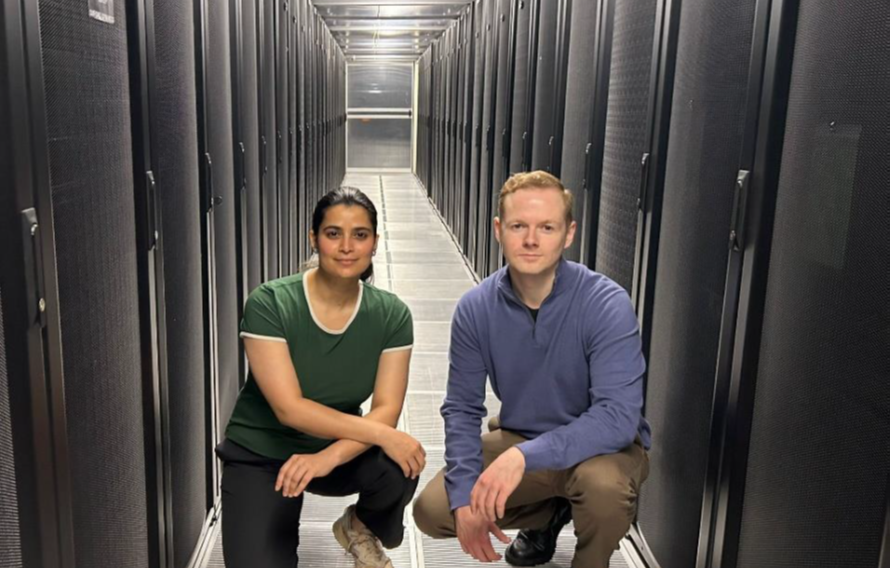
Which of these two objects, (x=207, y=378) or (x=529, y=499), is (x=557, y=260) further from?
(x=207, y=378)

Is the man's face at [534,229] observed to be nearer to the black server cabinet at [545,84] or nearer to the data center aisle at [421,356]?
the data center aisle at [421,356]

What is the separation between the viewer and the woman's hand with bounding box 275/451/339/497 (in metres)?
2.00

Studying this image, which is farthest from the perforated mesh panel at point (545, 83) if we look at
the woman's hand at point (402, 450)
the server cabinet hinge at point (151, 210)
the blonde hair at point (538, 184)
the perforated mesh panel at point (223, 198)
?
the server cabinet hinge at point (151, 210)

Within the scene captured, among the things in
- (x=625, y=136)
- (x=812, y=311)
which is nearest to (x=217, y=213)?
(x=625, y=136)

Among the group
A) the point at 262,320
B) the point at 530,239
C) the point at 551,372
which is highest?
the point at 530,239

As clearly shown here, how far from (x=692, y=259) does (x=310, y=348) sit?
102 centimetres

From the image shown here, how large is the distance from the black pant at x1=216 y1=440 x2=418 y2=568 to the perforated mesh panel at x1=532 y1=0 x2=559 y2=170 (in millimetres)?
2238

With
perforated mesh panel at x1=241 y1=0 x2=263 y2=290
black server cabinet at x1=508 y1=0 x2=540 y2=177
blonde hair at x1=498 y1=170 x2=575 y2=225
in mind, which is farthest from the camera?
black server cabinet at x1=508 y1=0 x2=540 y2=177

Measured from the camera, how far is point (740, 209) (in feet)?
5.56

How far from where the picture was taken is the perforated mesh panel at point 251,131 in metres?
3.54

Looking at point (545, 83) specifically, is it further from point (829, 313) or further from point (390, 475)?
point (829, 313)

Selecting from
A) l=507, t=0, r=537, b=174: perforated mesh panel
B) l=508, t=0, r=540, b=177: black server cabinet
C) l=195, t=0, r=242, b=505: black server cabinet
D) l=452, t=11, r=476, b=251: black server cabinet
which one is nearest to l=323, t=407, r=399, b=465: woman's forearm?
l=195, t=0, r=242, b=505: black server cabinet

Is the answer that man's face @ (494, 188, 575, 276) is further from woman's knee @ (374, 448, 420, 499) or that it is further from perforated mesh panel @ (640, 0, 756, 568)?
woman's knee @ (374, 448, 420, 499)

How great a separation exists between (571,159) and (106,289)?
2.32m
